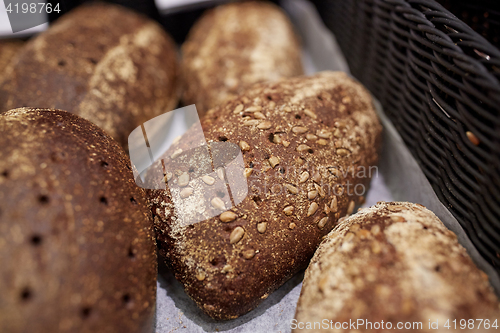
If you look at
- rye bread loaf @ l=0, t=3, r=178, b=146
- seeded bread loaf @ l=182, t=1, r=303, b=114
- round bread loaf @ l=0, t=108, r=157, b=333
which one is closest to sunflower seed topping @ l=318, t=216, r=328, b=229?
round bread loaf @ l=0, t=108, r=157, b=333

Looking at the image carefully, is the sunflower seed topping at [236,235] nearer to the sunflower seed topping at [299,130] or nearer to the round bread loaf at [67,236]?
the round bread loaf at [67,236]

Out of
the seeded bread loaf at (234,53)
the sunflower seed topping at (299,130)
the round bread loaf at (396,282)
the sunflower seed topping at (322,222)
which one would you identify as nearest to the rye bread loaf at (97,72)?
the seeded bread loaf at (234,53)

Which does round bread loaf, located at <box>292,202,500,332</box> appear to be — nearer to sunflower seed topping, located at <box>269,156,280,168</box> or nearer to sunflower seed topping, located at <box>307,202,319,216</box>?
sunflower seed topping, located at <box>307,202,319,216</box>

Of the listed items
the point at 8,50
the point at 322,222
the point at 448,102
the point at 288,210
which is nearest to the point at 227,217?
the point at 288,210

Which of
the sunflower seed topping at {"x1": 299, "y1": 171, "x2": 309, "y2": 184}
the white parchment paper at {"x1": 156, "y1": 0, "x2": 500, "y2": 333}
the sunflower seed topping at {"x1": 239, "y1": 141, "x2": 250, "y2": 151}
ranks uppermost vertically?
the sunflower seed topping at {"x1": 239, "y1": 141, "x2": 250, "y2": 151}

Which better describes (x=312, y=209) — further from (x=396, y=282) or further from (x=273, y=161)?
(x=396, y=282)

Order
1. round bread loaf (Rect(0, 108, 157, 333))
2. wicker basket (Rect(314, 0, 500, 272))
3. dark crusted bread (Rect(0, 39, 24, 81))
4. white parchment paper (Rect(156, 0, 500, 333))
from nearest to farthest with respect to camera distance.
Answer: round bread loaf (Rect(0, 108, 157, 333)), wicker basket (Rect(314, 0, 500, 272)), white parchment paper (Rect(156, 0, 500, 333)), dark crusted bread (Rect(0, 39, 24, 81))
